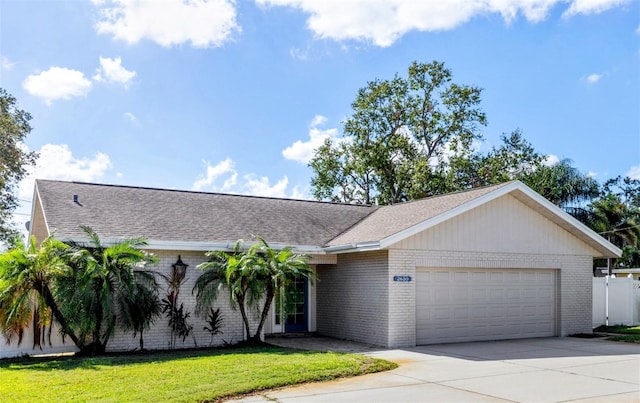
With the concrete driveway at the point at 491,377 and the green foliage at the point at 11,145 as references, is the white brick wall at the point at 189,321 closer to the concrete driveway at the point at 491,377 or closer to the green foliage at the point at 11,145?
the concrete driveway at the point at 491,377

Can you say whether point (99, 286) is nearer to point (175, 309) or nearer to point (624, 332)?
point (175, 309)

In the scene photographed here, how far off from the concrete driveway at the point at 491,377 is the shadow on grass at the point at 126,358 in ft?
5.56

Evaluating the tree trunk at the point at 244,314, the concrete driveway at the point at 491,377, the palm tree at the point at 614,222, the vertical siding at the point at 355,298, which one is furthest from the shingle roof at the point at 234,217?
the palm tree at the point at 614,222

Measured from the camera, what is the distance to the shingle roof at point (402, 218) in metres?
15.4

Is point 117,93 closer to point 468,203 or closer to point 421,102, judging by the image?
point 468,203

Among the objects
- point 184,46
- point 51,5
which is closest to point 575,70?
point 184,46

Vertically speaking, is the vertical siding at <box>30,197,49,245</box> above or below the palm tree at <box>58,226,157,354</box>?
above

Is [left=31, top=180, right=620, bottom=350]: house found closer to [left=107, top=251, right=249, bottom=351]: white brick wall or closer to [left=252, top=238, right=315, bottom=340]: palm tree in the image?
[left=107, top=251, right=249, bottom=351]: white brick wall

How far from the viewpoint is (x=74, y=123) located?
21.5m

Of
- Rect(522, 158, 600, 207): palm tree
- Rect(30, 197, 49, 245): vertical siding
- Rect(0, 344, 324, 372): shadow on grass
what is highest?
Rect(522, 158, 600, 207): palm tree

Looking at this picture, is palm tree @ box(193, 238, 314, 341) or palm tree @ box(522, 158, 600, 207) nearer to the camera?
palm tree @ box(193, 238, 314, 341)

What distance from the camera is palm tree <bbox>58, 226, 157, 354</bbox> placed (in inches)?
497

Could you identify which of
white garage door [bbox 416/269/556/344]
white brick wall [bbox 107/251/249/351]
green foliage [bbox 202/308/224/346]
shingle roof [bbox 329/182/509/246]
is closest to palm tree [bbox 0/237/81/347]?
white brick wall [bbox 107/251/249/351]

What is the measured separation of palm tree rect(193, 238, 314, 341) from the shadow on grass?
110cm
